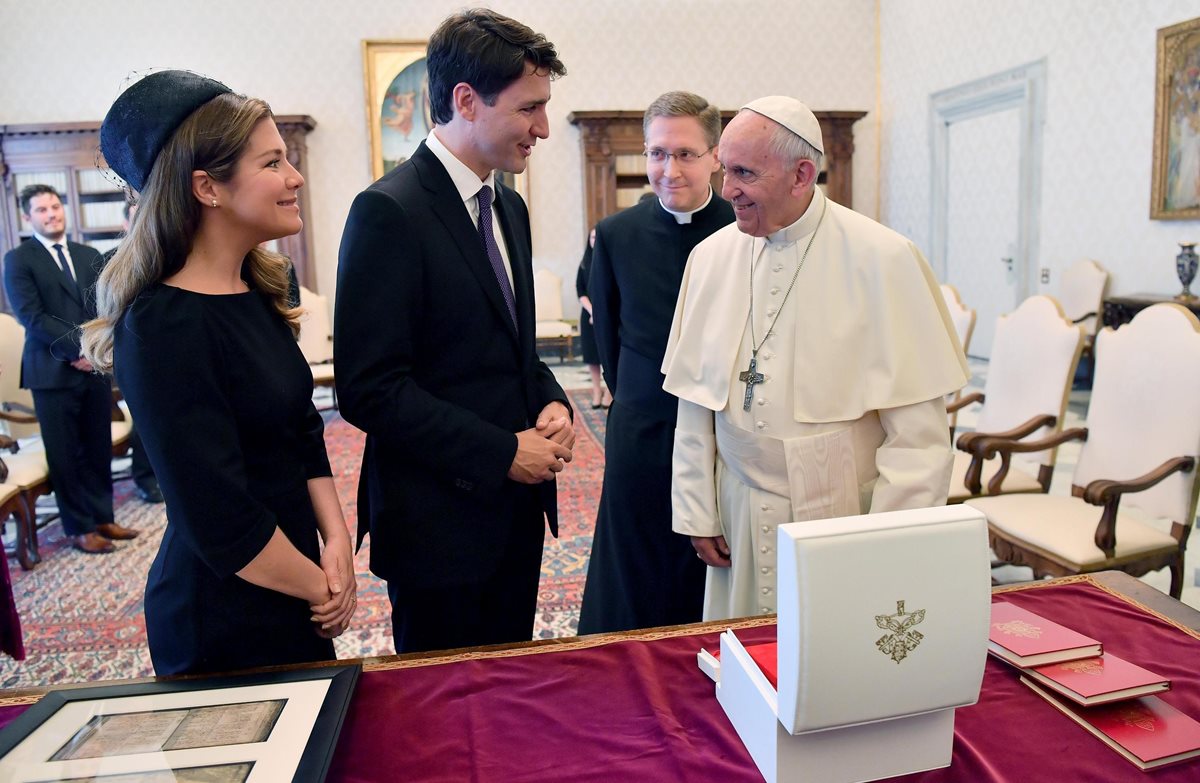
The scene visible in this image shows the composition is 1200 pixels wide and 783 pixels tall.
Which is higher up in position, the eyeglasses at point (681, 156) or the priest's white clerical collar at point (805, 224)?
the eyeglasses at point (681, 156)

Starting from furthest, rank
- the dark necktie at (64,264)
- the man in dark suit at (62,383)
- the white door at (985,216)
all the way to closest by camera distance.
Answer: the white door at (985,216) → the dark necktie at (64,264) → the man in dark suit at (62,383)

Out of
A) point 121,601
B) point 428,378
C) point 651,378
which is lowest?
point 121,601

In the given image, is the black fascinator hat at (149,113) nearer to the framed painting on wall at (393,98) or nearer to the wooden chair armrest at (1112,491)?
the wooden chair armrest at (1112,491)

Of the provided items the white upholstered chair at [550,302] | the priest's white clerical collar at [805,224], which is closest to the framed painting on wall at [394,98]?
the white upholstered chair at [550,302]

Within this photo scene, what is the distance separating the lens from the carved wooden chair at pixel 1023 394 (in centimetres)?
354

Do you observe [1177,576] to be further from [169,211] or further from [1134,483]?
[169,211]

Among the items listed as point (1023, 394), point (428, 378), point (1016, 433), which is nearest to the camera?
point (428, 378)

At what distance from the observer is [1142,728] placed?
4.03 ft

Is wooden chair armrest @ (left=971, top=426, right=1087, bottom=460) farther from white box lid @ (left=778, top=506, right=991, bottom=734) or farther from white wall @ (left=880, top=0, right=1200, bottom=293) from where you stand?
white wall @ (left=880, top=0, right=1200, bottom=293)

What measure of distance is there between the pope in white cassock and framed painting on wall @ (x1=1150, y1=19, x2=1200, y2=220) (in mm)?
6211

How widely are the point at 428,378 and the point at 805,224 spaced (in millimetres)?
951

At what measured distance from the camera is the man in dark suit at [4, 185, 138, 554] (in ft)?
15.5

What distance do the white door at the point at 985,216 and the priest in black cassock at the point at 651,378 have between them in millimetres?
7367

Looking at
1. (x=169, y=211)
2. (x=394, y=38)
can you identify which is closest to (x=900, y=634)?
(x=169, y=211)
